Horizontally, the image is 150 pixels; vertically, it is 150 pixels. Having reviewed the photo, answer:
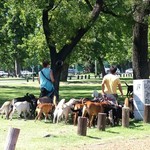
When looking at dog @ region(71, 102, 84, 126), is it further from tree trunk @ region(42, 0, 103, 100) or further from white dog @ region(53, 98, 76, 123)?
tree trunk @ region(42, 0, 103, 100)

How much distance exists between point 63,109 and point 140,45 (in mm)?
7238

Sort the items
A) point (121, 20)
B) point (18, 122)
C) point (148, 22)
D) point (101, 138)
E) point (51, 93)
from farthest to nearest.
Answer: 1. point (121, 20)
2. point (148, 22)
3. point (51, 93)
4. point (18, 122)
5. point (101, 138)

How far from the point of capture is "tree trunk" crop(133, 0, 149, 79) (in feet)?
63.3

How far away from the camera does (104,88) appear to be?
1438 centimetres

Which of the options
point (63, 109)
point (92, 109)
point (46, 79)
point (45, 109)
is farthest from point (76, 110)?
point (46, 79)

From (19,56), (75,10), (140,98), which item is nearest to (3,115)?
(140,98)

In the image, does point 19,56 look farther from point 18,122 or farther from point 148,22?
point 18,122

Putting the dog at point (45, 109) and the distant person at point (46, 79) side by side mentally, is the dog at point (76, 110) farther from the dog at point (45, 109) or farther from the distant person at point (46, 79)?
the distant person at point (46, 79)

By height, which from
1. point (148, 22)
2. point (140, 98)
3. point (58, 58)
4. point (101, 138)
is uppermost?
point (148, 22)

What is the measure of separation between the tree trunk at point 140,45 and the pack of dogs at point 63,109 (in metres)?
4.57

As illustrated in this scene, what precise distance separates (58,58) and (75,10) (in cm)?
237

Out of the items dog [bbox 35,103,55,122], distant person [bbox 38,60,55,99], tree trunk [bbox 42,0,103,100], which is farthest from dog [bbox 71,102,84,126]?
tree trunk [bbox 42,0,103,100]

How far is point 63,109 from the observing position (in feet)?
44.4

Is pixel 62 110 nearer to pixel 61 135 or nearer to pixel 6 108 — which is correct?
pixel 61 135
